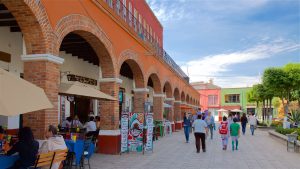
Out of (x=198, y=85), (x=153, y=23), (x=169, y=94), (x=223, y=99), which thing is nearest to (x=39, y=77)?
(x=169, y=94)

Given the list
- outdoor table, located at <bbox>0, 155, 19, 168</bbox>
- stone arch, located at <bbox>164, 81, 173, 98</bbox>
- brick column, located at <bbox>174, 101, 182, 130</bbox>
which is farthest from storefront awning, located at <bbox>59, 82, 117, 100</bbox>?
brick column, located at <bbox>174, 101, 182, 130</bbox>

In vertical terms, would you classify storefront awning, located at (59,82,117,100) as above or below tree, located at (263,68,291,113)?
below

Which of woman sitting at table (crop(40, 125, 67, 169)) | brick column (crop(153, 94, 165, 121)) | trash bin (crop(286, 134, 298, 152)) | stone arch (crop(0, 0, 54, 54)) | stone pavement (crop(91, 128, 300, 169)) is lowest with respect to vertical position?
stone pavement (crop(91, 128, 300, 169))

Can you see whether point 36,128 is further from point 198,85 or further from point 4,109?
point 198,85

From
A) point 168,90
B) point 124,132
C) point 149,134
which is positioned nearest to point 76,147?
point 124,132

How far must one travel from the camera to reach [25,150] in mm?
6133

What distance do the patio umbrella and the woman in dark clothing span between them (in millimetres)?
951

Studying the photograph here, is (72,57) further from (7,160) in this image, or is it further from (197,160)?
(7,160)

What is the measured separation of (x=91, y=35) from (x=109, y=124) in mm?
3520

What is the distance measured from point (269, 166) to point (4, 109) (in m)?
8.34

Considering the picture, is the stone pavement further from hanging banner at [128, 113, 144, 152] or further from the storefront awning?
the storefront awning

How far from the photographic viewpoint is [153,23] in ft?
105

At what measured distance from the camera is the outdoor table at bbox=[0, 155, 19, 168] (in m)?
6.02

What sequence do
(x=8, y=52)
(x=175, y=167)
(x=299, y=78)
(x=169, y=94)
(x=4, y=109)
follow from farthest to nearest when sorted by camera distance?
(x=299, y=78), (x=169, y=94), (x=8, y=52), (x=175, y=167), (x=4, y=109)
